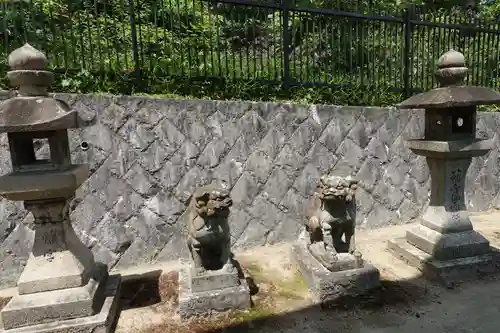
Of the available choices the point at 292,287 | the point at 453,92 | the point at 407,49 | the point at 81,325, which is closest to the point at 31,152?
the point at 81,325

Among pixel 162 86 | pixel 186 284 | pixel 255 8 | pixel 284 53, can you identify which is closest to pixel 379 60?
pixel 284 53

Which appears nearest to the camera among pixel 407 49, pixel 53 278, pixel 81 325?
pixel 81 325

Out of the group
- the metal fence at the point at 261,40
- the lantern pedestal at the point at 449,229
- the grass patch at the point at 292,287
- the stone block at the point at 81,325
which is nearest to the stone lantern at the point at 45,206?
the stone block at the point at 81,325

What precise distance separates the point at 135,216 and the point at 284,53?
3.65 metres

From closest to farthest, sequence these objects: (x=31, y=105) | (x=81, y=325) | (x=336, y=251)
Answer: (x=31, y=105), (x=81, y=325), (x=336, y=251)

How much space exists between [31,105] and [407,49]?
6558 millimetres

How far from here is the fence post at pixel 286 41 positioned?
20.4 ft

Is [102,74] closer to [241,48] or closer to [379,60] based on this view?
[241,48]

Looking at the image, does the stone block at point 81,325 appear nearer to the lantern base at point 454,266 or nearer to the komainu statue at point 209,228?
the komainu statue at point 209,228

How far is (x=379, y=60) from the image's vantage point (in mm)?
7043

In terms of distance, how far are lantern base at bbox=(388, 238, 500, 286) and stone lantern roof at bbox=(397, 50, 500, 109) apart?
1.83m

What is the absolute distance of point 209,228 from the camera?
3635mm

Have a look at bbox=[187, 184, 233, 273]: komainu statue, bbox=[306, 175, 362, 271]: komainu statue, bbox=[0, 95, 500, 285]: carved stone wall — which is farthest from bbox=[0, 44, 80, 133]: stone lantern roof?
bbox=[306, 175, 362, 271]: komainu statue

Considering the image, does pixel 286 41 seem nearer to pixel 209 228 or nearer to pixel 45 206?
pixel 209 228
